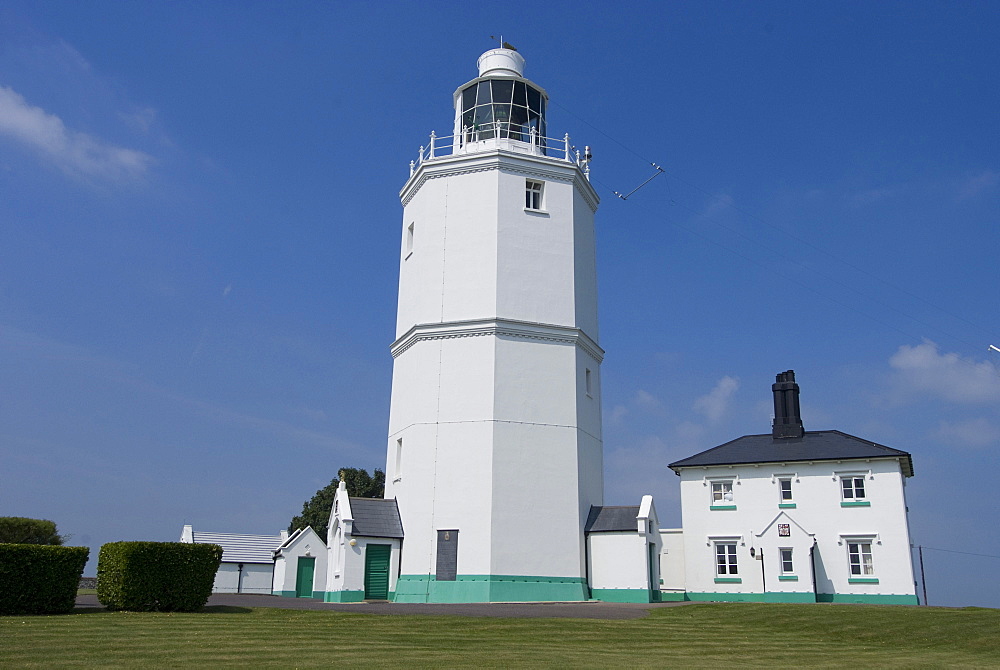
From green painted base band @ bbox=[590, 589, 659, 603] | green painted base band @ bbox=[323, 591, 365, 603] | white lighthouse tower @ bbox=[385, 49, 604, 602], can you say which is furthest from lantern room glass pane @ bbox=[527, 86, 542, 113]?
green painted base band @ bbox=[323, 591, 365, 603]

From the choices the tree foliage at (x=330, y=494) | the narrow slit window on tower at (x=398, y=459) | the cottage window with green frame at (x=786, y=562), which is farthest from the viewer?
the tree foliage at (x=330, y=494)

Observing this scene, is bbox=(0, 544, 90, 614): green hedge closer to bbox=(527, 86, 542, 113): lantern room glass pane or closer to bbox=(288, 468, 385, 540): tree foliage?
bbox=(527, 86, 542, 113): lantern room glass pane

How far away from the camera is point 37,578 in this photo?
650 inches

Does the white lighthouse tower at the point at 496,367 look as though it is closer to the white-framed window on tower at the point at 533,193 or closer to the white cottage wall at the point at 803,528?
the white-framed window on tower at the point at 533,193

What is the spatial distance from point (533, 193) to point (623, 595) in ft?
45.5

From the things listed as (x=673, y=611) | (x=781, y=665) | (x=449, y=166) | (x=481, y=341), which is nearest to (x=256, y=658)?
(x=781, y=665)

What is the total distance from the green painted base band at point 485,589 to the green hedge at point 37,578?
9.92m

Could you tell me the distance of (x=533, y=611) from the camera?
20078mm

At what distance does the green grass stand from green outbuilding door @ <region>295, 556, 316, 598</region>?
18.9 meters

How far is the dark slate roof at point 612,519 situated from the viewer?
25.6 metres

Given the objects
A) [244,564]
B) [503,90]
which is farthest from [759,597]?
[244,564]

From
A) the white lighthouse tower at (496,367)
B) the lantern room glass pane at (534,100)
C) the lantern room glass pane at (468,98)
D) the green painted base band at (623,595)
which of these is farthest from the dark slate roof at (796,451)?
the lantern room glass pane at (468,98)

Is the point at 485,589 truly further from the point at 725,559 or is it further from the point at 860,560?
the point at 860,560

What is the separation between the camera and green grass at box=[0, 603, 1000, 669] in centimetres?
1209
